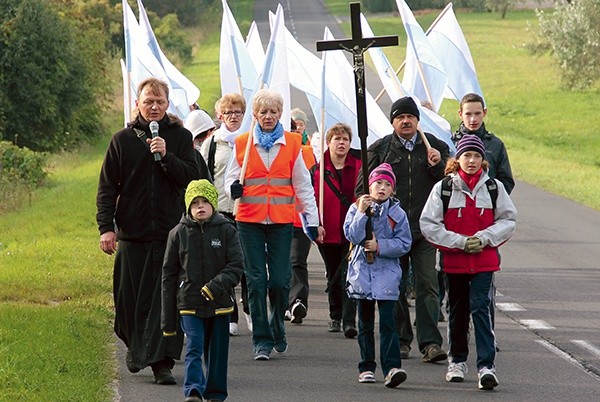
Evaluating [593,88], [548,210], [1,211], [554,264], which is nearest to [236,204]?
[554,264]

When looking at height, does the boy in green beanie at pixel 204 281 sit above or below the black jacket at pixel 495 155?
below

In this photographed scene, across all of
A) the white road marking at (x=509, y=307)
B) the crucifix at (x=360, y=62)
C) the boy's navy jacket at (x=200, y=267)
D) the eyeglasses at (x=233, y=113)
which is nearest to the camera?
the boy's navy jacket at (x=200, y=267)

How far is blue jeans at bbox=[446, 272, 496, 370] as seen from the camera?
911cm

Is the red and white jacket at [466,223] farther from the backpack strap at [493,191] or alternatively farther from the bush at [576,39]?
the bush at [576,39]

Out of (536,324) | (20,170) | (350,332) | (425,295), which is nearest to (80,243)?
(350,332)

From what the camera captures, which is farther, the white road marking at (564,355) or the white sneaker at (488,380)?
the white road marking at (564,355)

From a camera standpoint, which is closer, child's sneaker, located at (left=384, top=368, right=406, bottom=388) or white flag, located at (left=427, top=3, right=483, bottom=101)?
child's sneaker, located at (left=384, top=368, right=406, bottom=388)

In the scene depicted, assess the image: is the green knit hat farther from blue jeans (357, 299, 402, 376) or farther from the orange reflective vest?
the orange reflective vest

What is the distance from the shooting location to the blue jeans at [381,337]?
29.9 feet

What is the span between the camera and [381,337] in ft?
30.1

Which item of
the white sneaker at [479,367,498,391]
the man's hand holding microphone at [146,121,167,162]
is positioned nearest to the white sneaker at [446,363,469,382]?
the white sneaker at [479,367,498,391]

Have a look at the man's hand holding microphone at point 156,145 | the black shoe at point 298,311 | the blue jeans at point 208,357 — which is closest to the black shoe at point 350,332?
the black shoe at point 298,311

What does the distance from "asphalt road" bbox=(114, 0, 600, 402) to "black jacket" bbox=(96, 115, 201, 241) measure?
40.7 inches

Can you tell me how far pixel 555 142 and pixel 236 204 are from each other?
102 ft
